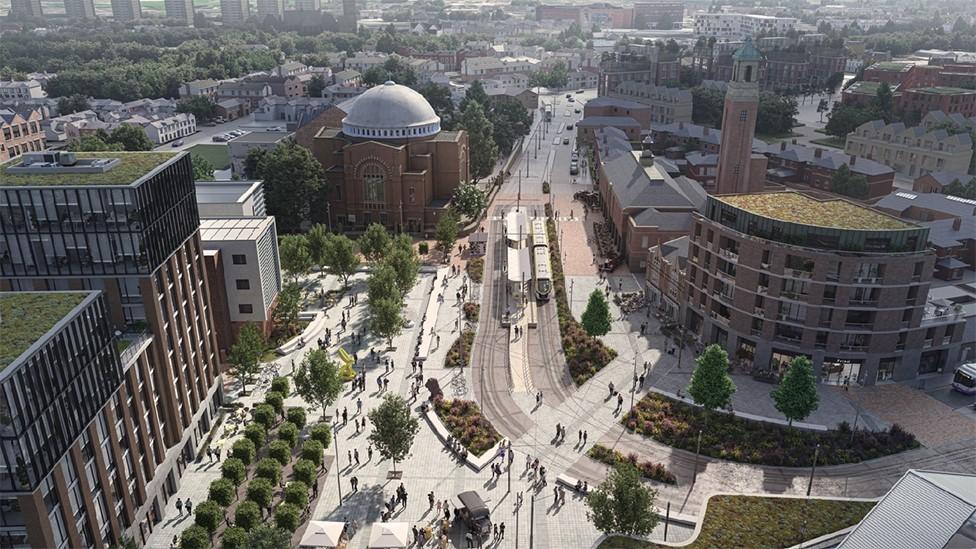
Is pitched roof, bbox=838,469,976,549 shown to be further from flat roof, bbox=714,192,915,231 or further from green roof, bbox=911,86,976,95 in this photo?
green roof, bbox=911,86,976,95

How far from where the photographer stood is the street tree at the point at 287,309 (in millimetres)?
65625

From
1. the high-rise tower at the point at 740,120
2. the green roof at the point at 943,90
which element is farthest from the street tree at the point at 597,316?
the green roof at the point at 943,90

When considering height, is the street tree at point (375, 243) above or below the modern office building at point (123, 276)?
below

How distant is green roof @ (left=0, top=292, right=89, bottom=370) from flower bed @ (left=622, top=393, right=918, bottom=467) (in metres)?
37.2

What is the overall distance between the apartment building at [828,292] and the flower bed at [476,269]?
28912 millimetres

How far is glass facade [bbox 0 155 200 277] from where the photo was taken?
4062cm

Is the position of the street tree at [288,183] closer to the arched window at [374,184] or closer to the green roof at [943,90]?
the arched window at [374,184]

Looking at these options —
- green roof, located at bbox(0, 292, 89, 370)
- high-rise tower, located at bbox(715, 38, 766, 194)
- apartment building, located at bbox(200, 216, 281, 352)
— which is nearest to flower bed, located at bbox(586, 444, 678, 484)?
apartment building, located at bbox(200, 216, 281, 352)

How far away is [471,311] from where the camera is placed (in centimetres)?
7219

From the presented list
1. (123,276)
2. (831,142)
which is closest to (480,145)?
(831,142)

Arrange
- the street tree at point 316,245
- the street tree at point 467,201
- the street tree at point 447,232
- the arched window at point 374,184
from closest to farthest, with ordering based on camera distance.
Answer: the street tree at point 316,245, the street tree at point 447,232, the arched window at point 374,184, the street tree at point 467,201

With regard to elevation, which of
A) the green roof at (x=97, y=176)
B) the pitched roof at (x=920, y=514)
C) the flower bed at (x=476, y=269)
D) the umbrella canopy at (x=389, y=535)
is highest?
the green roof at (x=97, y=176)

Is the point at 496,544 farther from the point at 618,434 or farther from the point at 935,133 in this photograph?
the point at 935,133

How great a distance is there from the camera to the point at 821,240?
181 feet
